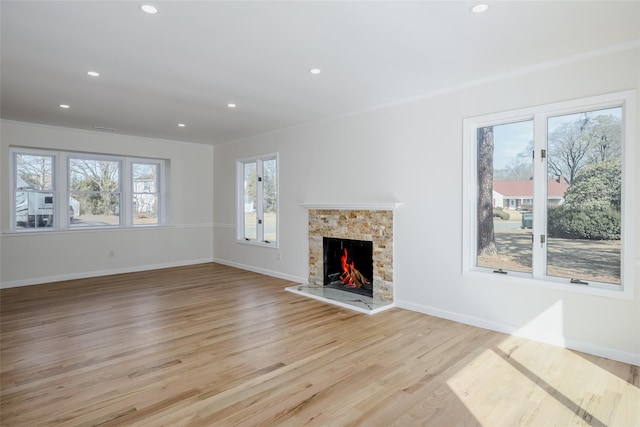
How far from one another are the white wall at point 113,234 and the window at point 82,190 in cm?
21

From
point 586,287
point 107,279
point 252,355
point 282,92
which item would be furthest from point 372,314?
point 107,279

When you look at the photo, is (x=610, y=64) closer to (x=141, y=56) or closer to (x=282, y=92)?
(x=282, y=92)

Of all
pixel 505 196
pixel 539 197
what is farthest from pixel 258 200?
pixel 539 197

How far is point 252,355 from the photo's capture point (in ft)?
10.1

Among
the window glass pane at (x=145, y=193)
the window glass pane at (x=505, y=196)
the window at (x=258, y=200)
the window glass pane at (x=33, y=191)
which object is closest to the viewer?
the window glass pane at (x=505, y=196)

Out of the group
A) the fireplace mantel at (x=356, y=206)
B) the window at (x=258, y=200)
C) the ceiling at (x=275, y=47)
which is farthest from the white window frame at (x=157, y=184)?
the fireplace mantel at (x=356, y=206)

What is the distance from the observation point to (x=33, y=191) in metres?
5.89

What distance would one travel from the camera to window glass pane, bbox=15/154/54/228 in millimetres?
5781

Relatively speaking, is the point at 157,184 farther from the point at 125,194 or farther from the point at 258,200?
the point at 258,200

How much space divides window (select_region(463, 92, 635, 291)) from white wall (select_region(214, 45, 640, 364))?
114 millimetres

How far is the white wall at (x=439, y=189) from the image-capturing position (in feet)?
9.91

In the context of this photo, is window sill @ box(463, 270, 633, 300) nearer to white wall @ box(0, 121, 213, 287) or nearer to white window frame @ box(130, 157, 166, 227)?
white wall @ box(0, 121, 213, 287)

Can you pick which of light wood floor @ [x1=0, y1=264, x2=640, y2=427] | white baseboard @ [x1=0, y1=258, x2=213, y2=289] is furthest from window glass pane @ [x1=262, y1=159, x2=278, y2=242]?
light wood floor @ [x1=0, y1=264, x2=640, y2=427]

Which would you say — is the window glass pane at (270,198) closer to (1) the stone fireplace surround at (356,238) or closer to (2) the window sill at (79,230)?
(1) the stone fireplace surround at (356,238)
